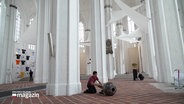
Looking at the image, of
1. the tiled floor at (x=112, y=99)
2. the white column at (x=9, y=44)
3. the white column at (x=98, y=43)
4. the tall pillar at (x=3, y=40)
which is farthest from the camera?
the white column at (x=9, y=44)

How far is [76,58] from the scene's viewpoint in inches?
238

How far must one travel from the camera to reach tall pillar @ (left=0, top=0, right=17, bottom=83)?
13250 mm

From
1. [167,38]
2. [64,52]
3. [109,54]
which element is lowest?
[64,52]

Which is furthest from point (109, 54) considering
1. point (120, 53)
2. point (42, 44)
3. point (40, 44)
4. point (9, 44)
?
point (9, 44)

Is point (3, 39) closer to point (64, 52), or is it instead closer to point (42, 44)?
point (42, 44)

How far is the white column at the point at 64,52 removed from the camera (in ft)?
17.8

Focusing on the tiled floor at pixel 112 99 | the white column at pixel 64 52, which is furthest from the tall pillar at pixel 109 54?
the tiled floor at pixel 112 99

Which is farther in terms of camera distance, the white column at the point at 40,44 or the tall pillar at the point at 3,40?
the tall pillar at the point at 3,40

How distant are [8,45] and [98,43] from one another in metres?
9.02

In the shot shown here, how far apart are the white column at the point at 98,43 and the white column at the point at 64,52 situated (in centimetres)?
415

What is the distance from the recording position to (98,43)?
10.4 meters

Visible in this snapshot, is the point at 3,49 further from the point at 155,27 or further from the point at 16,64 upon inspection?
the point at 155,27

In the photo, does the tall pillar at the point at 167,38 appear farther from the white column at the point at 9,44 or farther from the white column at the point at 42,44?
the white column at the point at 9,44

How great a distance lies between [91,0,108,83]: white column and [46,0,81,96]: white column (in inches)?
163
